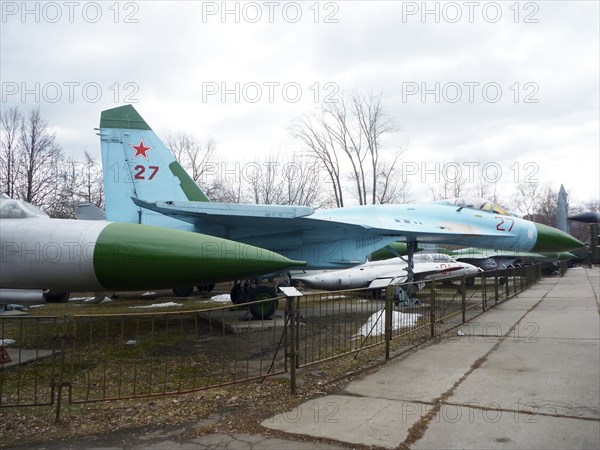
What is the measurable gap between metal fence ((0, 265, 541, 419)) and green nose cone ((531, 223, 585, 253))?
13.8 ft

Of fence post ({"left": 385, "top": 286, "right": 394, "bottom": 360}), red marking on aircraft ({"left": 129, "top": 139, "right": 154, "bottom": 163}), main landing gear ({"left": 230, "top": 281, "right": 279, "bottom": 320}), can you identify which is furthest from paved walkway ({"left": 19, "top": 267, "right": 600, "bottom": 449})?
red marking on aircraft ({"left": 129, "top": 139, "right": 154, "bottom": 163})

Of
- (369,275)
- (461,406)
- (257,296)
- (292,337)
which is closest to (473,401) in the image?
(461,406)

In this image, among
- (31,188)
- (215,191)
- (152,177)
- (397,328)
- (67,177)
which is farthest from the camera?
(215,191)

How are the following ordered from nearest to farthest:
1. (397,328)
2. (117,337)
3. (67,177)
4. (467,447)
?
(467,447) < (397,328) < (117,337) < (67,177)

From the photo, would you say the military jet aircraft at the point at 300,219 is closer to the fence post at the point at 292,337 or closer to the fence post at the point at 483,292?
the fence post at the point at 483,292

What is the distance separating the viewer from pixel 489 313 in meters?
10.3

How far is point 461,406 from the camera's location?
3.95 meters

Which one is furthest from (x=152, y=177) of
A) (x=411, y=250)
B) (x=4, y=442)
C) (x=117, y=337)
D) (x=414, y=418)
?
(x=414, y=418)

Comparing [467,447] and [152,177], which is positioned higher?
[152,177]

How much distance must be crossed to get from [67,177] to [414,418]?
2611cm

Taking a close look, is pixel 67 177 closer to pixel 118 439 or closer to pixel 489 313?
pixel 489 313

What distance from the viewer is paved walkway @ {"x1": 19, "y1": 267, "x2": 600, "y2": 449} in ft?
10.7

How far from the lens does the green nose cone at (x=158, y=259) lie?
5.46 meters

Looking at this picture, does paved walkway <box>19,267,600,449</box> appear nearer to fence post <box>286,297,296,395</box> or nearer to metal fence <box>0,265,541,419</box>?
fence post <box>286,297,296,395</box>
